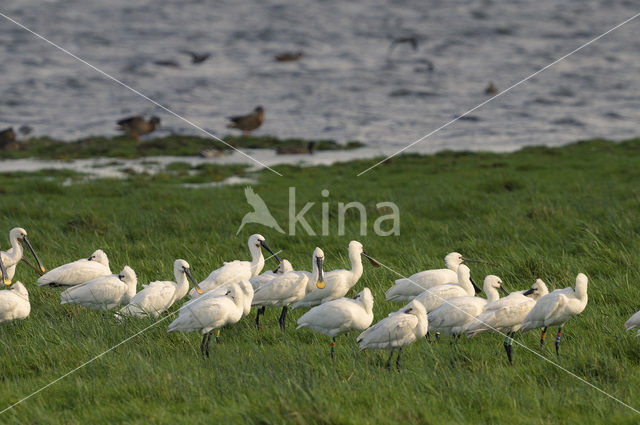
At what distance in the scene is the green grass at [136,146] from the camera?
2703 cm

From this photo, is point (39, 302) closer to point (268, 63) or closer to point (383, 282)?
point (383, 282)

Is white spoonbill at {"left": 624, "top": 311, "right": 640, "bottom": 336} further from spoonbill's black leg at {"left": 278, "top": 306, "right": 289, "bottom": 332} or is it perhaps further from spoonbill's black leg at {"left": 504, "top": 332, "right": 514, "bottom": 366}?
spoonbill's black leg at {"left": 278, "top": 306, "right": 289, "bottom": 332}

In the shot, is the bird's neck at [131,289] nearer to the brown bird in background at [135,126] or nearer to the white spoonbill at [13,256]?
the white spoonbill at [13,256]

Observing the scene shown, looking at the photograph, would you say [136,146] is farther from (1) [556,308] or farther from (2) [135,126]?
(1) [556,308]

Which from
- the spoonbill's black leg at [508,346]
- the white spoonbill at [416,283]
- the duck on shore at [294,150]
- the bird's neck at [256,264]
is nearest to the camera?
the spoonbill's black leg at [508,346]

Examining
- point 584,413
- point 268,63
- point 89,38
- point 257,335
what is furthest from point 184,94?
point 584,413

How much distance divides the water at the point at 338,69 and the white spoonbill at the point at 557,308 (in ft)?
67.8

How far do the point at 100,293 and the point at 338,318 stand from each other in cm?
293

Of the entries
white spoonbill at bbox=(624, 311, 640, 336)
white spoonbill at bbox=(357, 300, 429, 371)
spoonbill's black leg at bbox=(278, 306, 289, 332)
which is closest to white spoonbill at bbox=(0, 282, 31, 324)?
spoonbill's black leg at bbox=(278, 306, 289, 332)

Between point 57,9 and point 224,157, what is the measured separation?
32489mm

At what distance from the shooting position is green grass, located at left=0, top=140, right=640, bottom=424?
21.6ft

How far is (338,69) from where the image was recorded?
4341cm

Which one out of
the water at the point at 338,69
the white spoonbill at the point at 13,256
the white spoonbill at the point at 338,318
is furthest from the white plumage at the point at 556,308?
the water at the point at 338,69

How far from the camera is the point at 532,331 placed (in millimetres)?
8711
